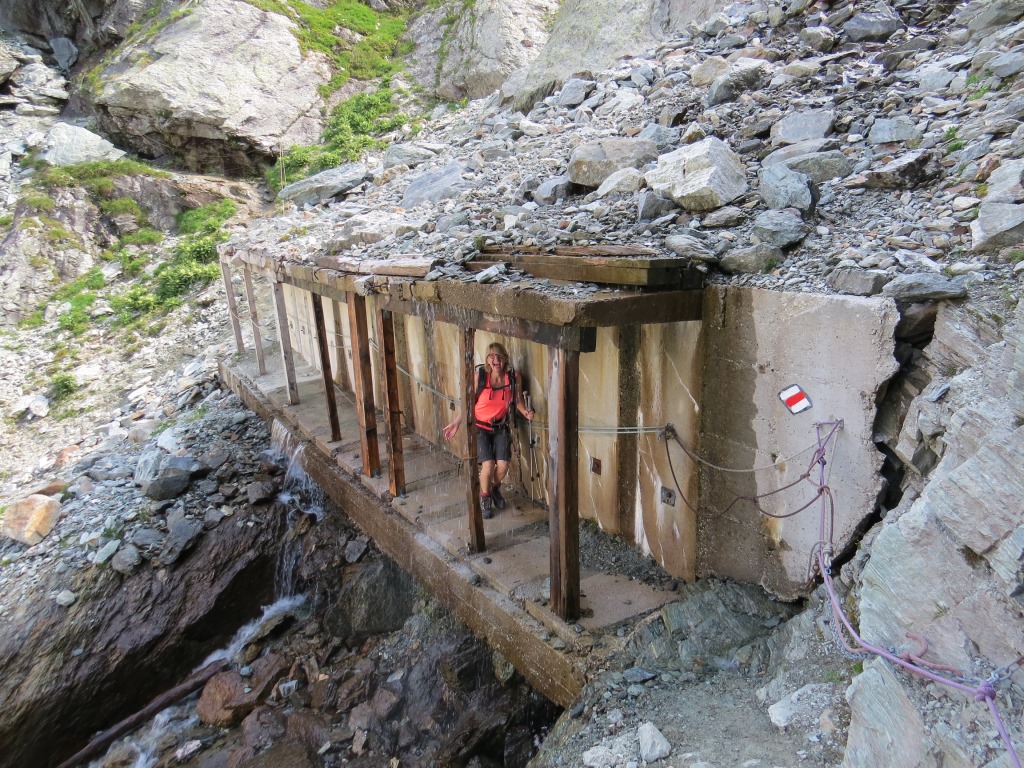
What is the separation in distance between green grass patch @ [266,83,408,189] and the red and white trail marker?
14294 millimetres

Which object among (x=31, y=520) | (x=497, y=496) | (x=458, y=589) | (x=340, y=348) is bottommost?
(x=31, y=520)

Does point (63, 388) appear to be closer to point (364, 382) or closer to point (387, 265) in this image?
point (364, 382)

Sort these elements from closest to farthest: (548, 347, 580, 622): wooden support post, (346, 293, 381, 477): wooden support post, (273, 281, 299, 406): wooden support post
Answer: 1. (548, 347, 580, 622): wooden support post
2. (346, 293, 381, 477): wooden support post
3. (273, 281, 299, 406): wooden support post

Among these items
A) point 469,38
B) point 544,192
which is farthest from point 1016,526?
point 469,38

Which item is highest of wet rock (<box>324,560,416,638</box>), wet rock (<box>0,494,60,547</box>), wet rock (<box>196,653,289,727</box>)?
wet rock (<box>0,494,60,547</box>)

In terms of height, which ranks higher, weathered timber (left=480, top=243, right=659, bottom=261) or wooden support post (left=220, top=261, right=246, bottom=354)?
weathered timber (left=480, top=243, right=659, bottom=261)

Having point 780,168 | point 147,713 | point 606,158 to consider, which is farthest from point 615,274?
point 147,713

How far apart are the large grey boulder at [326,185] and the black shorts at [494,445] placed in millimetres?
8762

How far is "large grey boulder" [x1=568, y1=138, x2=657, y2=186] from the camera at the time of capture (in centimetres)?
631

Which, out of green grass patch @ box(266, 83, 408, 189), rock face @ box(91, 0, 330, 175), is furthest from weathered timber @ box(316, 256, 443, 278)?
rock face @ box(91, 0, 330, 175)

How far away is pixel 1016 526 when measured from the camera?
2299 millimetres

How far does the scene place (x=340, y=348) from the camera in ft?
32.6

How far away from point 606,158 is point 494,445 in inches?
120

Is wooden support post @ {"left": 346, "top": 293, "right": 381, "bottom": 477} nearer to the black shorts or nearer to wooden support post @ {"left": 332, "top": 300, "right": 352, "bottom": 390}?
the black shorts
